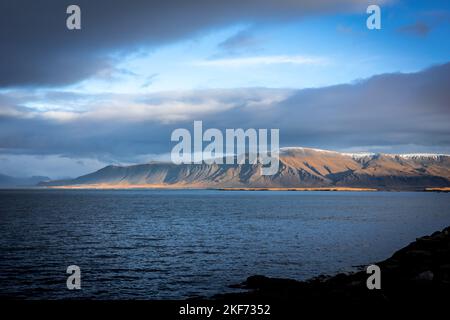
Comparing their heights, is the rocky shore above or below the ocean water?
above

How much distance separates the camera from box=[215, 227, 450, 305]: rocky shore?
2045cm

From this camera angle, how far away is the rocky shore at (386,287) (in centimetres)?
2045

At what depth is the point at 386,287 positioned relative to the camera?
76.5 feet

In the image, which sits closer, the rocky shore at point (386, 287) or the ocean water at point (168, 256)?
the rocky shore at point (386, 287)

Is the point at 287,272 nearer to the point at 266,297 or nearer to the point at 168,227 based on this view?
the point at 266,297

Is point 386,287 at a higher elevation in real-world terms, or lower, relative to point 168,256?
higher

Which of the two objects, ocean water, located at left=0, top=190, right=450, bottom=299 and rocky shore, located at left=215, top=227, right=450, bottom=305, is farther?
ocean water, located at left=0, top=190, right=450, bottom=299

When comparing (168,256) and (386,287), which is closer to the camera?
(386,287)
